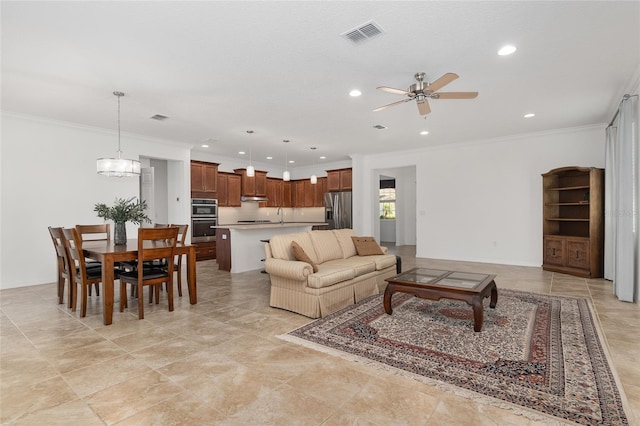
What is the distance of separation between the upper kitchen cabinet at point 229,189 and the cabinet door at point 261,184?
618 millimetres

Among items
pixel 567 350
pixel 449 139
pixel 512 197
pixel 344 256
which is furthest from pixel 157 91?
pixel 512 197

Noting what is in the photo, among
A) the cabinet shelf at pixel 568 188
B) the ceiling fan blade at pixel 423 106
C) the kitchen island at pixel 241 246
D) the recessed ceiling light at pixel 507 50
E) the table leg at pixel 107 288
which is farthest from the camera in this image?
the kitchen island at pixel 241 246

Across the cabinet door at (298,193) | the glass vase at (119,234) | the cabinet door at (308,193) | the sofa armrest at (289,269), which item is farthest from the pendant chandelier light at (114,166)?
Result: the cabinet door at (298,193)

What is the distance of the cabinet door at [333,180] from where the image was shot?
395 inches

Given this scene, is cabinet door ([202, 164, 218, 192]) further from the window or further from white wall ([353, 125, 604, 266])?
the window

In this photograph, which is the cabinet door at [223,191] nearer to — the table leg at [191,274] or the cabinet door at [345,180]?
the cabinet door at [345,180]

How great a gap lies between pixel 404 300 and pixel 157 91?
14.0ft

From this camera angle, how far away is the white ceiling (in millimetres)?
2660

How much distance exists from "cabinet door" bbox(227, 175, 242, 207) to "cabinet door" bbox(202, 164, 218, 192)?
62 centimetres

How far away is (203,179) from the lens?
27.3ft

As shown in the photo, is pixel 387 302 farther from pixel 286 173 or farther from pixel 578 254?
pixel 286 173

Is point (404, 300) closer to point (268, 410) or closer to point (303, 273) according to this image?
point (303, 273)

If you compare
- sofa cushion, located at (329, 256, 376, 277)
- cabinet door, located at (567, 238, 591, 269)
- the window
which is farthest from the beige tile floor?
the window

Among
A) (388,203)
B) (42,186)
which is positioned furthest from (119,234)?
(388,203)
